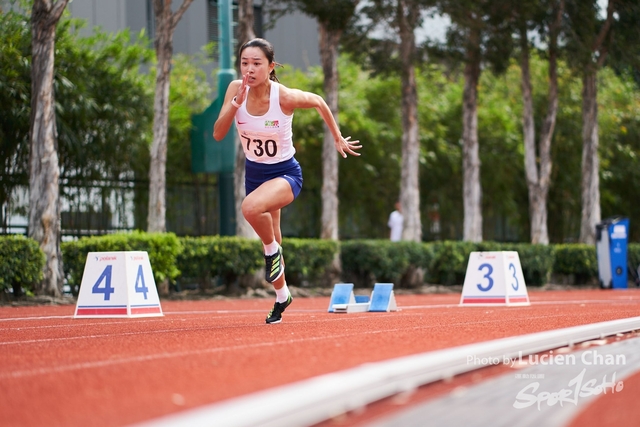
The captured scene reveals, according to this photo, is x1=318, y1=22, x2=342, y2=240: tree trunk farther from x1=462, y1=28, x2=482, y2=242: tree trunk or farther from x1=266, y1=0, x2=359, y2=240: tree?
x1=462, y1=28, x2=482, y2=242: tree trunk

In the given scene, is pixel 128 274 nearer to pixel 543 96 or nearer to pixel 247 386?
pixel 247 386

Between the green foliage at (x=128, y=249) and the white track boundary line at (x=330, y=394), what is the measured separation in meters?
13.5

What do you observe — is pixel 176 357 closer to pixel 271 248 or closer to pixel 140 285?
pixel 271 248

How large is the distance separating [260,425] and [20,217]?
18.8 m

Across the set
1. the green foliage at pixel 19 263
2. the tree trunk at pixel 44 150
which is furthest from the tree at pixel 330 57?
the green foliage at pixel 19 263

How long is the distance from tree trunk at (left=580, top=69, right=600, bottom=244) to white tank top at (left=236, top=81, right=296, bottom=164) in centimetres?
2563

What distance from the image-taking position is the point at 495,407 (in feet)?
15.1

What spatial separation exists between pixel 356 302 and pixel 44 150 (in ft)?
27.2

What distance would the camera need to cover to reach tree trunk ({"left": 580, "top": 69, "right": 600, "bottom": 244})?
33.0m

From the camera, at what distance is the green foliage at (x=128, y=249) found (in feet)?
61.7

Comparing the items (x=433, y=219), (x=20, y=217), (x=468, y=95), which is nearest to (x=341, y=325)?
(x=20, y=217)

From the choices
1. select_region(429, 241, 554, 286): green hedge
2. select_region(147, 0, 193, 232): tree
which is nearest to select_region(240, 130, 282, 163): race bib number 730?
select_region(147, 0, 193, 232): tree

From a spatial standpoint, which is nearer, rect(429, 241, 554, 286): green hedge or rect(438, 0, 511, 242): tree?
rect(429, 241, 554, 286): green hedge

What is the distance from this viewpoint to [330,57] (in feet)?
80.5
